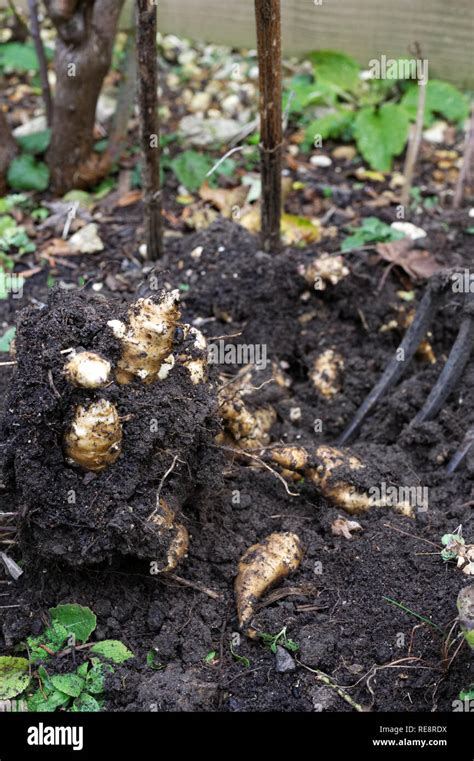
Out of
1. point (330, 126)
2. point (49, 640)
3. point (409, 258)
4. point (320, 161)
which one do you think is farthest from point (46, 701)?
point (330, 126)

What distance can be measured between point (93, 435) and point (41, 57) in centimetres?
327

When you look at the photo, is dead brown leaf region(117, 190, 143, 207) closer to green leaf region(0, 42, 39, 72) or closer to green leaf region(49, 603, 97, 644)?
green leaf region(0, 42, 39, 72)

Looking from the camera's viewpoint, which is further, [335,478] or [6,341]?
[6,341]

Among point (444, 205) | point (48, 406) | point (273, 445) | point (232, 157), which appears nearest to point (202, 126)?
point (232, 157)

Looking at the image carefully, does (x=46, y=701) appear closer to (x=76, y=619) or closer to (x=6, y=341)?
(x=76, y=619)

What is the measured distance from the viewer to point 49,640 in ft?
7.75

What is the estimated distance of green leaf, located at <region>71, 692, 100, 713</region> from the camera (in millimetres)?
2197

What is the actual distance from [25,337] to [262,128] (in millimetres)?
1603

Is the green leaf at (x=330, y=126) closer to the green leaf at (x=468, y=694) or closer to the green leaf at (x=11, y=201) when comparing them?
the green leaf at (x=11, y=201)

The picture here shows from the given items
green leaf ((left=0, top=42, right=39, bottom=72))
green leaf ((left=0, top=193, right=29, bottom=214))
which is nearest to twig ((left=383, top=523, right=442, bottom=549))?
green leaf ((left=0, top=193, right=29, bottom=214))

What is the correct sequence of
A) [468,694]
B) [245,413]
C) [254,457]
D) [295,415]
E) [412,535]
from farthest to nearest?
[295,415], [245,413], [254,457], [412,535], [468,694]

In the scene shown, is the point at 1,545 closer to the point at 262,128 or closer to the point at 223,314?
the point at 223,314

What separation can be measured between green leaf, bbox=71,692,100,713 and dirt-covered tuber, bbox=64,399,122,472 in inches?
26.4
